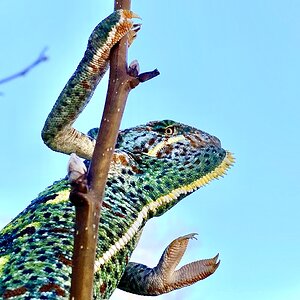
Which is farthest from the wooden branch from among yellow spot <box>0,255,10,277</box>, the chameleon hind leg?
yellow spot <box>0,255,10,277</box>

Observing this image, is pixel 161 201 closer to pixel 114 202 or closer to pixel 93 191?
pixel 114 202

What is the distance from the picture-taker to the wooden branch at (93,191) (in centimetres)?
145

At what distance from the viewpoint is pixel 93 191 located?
1499mm

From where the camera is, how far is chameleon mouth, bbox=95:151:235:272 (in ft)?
11.9

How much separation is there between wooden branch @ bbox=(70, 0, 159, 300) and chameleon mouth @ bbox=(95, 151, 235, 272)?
1886mm

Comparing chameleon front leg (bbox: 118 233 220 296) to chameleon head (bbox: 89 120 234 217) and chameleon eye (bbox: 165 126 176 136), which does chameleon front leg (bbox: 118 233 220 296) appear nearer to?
chameleon head (bbox: 89 120 234 217)

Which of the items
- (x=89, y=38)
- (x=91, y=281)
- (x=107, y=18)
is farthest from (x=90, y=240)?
(x=89, y=38)

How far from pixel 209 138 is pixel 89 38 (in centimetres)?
148

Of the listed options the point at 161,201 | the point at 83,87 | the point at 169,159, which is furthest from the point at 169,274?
the point at 83,87

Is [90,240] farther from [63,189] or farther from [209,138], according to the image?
[209,138]

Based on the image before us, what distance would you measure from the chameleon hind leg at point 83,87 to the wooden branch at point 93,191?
125 cm

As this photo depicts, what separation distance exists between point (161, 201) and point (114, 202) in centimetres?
30

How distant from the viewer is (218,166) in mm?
4457

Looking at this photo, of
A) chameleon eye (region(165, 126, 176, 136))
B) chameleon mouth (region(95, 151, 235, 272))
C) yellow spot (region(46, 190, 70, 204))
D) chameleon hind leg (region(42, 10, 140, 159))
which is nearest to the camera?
chameleon hind leg (region(42, 10, 140, 159))
